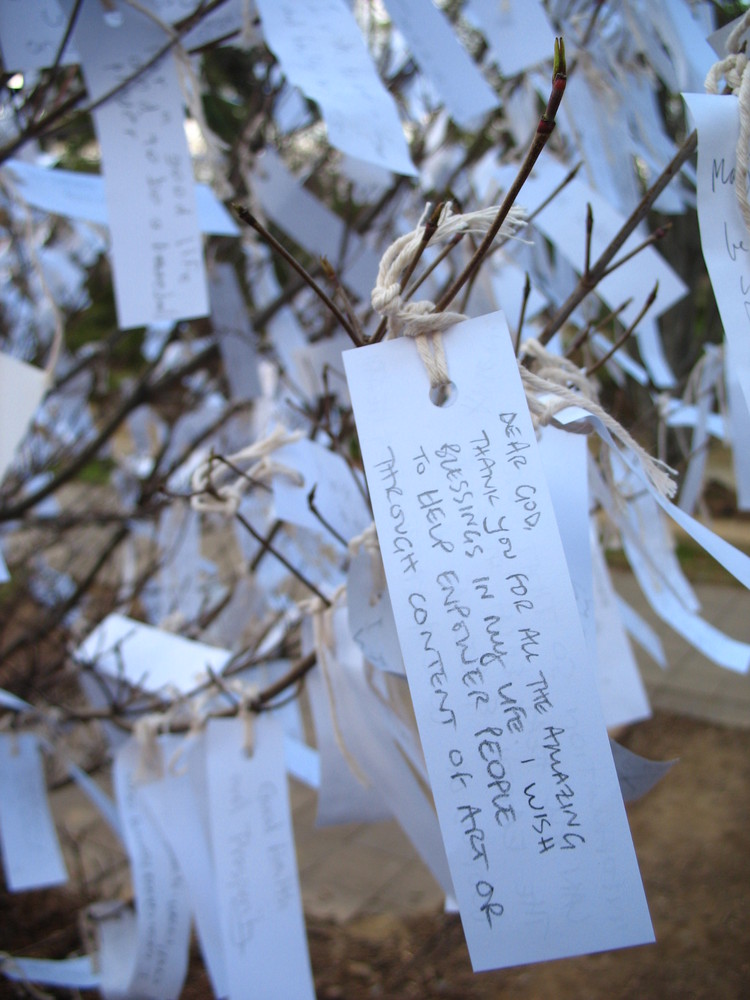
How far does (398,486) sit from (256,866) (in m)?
0.59

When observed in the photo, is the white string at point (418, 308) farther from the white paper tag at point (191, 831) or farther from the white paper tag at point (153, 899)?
the white paper tag at point (153, 899)

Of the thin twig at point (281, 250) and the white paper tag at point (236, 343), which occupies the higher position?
the white paper tag at point (236, 343)

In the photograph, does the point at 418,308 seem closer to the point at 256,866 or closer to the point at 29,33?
the point at 256,866

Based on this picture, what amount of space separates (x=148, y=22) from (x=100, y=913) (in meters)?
1.43

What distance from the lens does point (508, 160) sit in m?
1.26

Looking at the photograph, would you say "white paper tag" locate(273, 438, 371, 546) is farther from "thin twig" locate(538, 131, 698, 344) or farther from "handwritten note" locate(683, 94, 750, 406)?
"handwritten note" locate(683, 94, 750, 406)

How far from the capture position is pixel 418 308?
1.90 ft

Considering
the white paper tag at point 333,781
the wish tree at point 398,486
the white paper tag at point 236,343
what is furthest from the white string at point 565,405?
the white paper tag at point 236,343

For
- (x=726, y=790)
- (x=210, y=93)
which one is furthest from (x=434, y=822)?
(x=210, y=93)

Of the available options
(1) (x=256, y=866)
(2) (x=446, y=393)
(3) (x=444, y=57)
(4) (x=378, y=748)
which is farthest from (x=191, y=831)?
(3) (x=444, y=57)

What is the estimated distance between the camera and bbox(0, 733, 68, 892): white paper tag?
4.22 feet

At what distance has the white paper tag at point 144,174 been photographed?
3.25 feet

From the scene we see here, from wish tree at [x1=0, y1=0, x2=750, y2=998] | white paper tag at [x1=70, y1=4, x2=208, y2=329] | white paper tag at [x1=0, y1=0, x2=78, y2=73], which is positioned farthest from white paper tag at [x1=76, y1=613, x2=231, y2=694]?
white paper tag at [x1=0, y1=0, x2=78, y2=73]

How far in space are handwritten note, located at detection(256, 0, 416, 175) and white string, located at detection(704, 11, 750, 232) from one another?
1.06 ft
